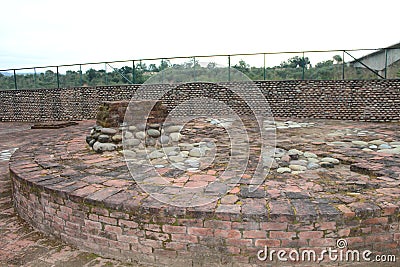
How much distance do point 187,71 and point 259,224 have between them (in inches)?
392

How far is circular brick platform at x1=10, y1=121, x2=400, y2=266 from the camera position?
90.3 inches

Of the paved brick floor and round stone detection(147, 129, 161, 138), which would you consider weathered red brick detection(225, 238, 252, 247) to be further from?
round stone detection(147, 129, 161, 138)

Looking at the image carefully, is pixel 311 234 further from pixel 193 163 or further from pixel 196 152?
pixel 196 152

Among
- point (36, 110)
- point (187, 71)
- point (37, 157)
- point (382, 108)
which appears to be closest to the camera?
point (37, 157)

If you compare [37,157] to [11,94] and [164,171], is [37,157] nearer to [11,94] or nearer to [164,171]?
[164,171]

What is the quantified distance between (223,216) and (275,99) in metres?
9.02

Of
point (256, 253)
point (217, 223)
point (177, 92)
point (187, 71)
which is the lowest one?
point (256, 253)

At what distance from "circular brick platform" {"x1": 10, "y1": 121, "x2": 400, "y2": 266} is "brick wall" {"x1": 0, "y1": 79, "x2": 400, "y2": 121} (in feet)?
24.0

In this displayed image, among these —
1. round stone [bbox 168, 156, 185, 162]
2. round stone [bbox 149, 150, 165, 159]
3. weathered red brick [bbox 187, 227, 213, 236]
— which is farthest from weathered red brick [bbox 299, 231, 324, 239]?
round stone [bbox 149, 150, 165, 159]

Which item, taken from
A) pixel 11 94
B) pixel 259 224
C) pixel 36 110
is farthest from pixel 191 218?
pixel 11 94

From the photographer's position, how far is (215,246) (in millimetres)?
2363

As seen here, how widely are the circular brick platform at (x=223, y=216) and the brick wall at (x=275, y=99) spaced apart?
24.0 ft

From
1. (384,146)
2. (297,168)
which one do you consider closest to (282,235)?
(297,168)

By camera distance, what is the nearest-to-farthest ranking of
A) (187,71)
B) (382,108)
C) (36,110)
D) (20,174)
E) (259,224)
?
(259,224), (20,174), (382,108), (187,71), (36,110)
